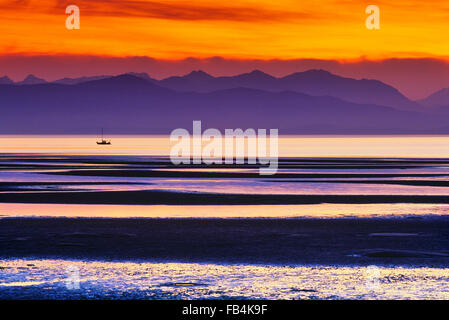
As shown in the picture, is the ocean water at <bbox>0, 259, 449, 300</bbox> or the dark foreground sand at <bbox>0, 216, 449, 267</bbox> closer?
the ocean water at <bbox>0, 259, 449, 300</bbox>

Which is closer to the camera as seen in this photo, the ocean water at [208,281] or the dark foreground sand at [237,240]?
the ocean water at [208,281]

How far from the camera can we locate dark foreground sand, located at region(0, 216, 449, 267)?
19.7 m

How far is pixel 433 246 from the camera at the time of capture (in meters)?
21.5

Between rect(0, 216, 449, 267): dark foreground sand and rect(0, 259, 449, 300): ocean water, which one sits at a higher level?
rect(0, 216, 449, 267): dark foreground sand

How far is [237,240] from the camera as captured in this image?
73.9ft

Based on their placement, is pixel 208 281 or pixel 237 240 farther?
pixel 237 240

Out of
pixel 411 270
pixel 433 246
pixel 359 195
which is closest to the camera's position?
pixel 411 270

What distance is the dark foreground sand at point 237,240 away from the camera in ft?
64.5

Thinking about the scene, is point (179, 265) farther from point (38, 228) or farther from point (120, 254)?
Result: point (38, 228)

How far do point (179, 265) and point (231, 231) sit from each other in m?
6.23

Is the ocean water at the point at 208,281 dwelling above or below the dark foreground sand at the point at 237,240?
below

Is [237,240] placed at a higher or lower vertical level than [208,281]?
higher
